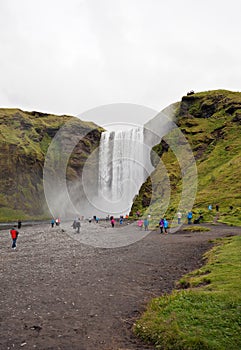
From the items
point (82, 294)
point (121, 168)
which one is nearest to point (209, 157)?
point (121, 168)

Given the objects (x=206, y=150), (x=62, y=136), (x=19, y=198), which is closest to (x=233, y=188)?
(x=206, y=150)

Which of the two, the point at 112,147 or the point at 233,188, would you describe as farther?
the point at 112,147

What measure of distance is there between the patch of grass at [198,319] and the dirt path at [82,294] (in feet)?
1.77

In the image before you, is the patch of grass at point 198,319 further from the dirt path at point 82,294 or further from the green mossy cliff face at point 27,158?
the green mossy cliff face at point 27,158

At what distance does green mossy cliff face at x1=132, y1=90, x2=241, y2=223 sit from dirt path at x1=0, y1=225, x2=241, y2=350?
21.7 m

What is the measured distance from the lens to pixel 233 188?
162 feet

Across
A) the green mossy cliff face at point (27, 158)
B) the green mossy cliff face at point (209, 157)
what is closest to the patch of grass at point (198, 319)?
the green mossy cliff face at point (209, 157)

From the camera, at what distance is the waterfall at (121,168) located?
91625 millimetres

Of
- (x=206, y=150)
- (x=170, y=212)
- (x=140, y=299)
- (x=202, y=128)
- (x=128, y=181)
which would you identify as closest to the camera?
(x=140, y=299)

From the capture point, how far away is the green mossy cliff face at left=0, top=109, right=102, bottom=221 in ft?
334

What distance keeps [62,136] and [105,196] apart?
47333mm

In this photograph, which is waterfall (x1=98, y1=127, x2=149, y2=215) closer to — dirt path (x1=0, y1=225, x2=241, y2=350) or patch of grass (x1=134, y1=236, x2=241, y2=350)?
dirt path (x1=0, y1=225, x2=241, y2=350)

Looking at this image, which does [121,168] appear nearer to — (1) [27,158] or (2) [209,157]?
(2) [209,157]

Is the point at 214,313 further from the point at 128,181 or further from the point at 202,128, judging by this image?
the point at 128,181
